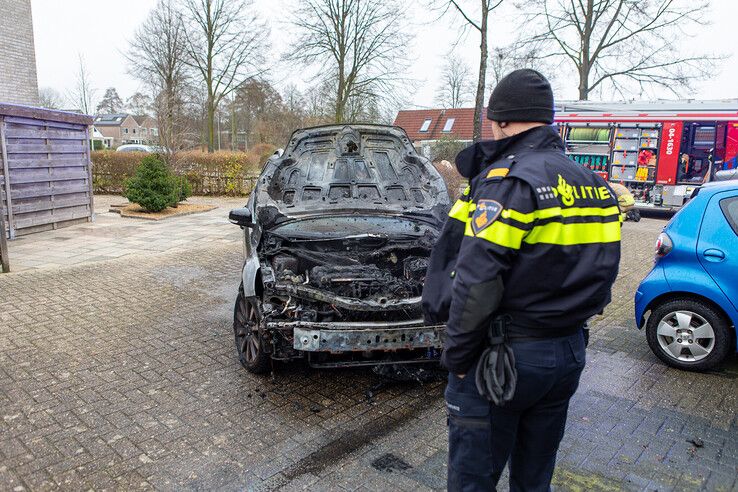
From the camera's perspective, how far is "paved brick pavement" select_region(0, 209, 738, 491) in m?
3.09

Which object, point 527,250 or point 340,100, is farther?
Answer: point 340,100

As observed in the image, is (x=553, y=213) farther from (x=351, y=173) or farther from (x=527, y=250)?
(x=351, y=173)

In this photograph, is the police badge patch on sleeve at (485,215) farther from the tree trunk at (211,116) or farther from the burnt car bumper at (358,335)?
the tree trunk at (211,116)

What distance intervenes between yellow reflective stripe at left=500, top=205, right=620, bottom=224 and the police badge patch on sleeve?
28 mm

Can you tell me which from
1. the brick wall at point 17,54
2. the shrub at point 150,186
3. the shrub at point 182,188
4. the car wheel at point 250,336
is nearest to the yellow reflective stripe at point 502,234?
the car wheel at point 250,336

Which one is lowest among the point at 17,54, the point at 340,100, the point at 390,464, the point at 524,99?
the point at 390,464

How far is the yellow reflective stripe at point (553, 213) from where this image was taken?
1.88 m

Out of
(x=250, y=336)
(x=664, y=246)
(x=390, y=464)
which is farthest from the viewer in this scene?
(x=664, y=246)

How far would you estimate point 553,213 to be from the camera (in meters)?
1.93

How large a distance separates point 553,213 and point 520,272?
0.24 meters

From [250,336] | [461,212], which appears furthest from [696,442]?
[250,336]

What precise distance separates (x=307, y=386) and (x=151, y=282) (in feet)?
13.4

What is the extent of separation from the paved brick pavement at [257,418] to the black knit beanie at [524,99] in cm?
209

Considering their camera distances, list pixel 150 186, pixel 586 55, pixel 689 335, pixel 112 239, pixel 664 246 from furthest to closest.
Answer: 1. pixel 586 55
2. pixel 150 186
3. pixel 112 239
4. pixel 664 246
5. pixel 689 335
